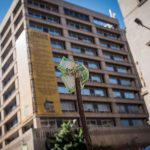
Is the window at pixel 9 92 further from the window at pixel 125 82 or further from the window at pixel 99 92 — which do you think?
the window at pixel 125 82

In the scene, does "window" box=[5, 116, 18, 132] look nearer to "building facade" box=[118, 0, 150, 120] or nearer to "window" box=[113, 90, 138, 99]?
"window" box=[113, 90, 138, 99]

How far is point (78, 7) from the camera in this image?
4766cm

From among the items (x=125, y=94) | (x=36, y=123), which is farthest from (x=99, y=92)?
(x=36, y=123)

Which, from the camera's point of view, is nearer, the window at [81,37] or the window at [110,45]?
the window at [81,37]

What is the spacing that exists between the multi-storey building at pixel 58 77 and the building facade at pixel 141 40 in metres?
21.3

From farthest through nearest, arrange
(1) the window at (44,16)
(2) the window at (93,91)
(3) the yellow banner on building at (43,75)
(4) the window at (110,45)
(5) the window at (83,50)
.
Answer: (4) the window at (110,45) < (5) the window at (83,50) < (1) the window at (44,16) < (2) the window at (93,91) < (3) the yellow banner on building at (43,75)

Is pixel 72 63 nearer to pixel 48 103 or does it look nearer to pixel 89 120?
pixel 48 103

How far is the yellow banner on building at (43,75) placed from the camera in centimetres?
3272

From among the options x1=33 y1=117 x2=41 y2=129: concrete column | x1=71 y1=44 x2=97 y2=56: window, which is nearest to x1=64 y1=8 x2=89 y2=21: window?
x1=71 y1=44 x2=97 y2=56: window

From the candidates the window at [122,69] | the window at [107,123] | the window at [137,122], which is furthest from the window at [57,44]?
the window at [137,122]

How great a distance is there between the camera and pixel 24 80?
116ft

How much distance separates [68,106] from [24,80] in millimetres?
7114

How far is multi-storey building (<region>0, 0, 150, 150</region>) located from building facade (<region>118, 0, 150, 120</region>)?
21.3m

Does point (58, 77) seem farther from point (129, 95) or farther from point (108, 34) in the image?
point (108, 34)
